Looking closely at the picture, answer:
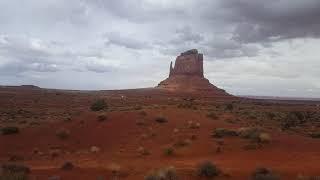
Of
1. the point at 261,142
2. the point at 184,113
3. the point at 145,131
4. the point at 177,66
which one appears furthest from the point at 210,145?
the point at 177,66

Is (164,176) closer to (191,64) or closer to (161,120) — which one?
(161,120)

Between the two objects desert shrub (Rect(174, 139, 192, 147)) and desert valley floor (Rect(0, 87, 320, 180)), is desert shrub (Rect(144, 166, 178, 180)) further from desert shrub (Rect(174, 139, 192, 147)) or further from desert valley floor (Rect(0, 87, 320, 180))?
desert shrub (Rect(174, 139, 192, 147))

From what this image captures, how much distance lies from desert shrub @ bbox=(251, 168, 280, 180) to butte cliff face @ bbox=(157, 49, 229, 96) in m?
118

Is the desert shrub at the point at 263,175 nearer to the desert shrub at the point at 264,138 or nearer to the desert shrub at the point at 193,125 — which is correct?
the desert shrub at the point at 264,138

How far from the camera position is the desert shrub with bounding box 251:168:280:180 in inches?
584

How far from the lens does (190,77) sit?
142 m

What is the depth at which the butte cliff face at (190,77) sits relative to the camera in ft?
451

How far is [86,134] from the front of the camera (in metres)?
31.2

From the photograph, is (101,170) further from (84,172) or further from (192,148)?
(192,148)

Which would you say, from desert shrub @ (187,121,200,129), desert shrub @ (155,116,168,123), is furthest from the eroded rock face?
desert shrub @ (187,121,200,129)

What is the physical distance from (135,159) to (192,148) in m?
3.85

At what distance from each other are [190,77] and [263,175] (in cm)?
12751

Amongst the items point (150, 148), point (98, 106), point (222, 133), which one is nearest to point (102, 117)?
point (150, 148)

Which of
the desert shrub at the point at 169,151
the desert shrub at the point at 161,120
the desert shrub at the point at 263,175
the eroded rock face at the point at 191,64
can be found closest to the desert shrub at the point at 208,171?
the desert shrub at the point at 263,175
